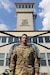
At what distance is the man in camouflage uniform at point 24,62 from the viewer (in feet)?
10.8

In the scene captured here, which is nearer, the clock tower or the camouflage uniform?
the camouflage uniform

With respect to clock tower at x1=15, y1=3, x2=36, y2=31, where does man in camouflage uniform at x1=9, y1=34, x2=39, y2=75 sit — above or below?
below

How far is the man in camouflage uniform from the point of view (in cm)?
329

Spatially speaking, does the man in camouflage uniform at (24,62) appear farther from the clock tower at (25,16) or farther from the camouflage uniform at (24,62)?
the clock tower at (25,16)

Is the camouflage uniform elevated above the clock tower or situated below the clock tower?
below

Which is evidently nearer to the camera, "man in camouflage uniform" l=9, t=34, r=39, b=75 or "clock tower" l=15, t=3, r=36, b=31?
"man in camouflage uniform" l=9, t=34, r=39, b=75

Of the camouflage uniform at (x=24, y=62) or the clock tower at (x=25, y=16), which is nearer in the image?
the camouflage uniform at (x=24, y=62)

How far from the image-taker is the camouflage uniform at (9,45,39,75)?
329cm

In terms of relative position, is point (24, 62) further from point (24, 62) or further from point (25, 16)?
point (25, 16)

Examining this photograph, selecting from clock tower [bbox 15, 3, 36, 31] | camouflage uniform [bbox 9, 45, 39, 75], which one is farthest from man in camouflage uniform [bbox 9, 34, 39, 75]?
clock tower [bbox 15, 3, 36, 31]

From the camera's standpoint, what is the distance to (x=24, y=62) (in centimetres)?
334

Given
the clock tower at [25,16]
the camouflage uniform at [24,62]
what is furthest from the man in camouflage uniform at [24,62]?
the clock tower at [25,16]

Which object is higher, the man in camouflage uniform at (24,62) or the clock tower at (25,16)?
the clock tower at (25,16)

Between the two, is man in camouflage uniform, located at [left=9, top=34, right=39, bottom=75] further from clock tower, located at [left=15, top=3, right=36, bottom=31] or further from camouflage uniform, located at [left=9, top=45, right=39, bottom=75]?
clock tower, located at [left=15, top=3, right=36, bottom=31]
